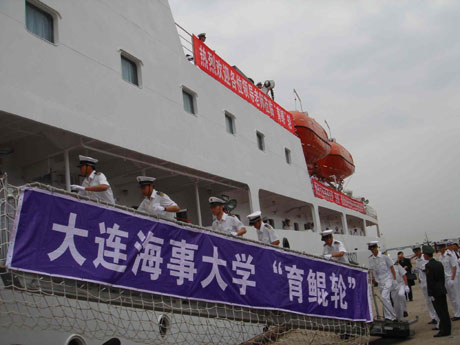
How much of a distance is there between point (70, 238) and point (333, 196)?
1443 cm

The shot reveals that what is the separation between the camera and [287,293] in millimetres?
5070

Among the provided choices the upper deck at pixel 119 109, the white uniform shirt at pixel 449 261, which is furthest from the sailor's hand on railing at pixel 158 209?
the white uniform shirt at pixel 449 261

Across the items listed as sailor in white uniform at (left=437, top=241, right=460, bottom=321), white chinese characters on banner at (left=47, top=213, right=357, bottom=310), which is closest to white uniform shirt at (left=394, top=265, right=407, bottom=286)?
sailor in white uniform at (left=437, top=241, right=460, bottom=321)

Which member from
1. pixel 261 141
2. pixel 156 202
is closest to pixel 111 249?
pixel 156 202

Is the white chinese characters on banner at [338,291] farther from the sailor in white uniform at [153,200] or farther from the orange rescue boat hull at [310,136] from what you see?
the orange rescue boat hull at [310,136]

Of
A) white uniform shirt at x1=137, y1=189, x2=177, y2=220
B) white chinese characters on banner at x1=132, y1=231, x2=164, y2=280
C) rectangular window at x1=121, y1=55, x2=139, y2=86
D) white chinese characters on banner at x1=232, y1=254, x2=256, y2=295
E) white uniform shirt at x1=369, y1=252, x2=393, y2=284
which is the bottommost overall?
white uniform shirt at x1=369, y1=252, x2=393, y2=284

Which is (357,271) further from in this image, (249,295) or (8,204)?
(8,204)

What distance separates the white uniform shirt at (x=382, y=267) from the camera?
6.80 meters

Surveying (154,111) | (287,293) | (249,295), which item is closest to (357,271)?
(287,293)

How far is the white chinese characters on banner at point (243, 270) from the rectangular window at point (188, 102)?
169 inches

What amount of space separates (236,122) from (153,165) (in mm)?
3449

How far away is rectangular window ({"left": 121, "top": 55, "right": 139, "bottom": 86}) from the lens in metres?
6.87

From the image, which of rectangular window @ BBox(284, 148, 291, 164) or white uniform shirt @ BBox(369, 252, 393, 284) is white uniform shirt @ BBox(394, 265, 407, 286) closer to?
white uniform shirt @ BBox(369, 252, 393, 284)

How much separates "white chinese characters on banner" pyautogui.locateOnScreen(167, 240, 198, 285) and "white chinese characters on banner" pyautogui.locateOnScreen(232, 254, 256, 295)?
1.94 ft
